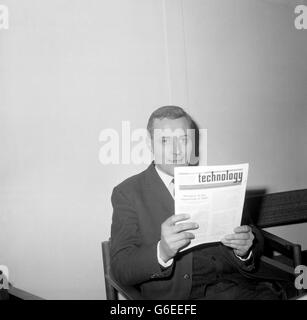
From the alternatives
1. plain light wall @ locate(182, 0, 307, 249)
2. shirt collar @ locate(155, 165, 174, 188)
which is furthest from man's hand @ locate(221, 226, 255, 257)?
plain light wall @ locate(182, 0, 307, 249)

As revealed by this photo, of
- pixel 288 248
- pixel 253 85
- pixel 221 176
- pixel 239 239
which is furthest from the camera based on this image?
pixel 253 85

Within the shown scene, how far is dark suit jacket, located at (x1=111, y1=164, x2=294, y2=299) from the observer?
1.54 metres

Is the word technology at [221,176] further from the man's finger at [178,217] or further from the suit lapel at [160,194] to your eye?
the suit lapel at [160,194]

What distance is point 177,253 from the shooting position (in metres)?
1.50

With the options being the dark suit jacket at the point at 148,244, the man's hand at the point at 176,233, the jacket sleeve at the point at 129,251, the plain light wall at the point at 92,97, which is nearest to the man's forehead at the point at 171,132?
the dark suit jacket at the point at 148,244

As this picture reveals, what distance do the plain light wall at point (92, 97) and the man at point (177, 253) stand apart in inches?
22.7

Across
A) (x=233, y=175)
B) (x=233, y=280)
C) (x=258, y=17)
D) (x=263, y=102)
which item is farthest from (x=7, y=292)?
(x=258, y=17)

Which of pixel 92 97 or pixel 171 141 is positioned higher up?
pixel 92 97

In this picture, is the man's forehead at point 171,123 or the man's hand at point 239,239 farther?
the man's forehead at point 171,123

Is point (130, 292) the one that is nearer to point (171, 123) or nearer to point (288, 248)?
point (171, 123)

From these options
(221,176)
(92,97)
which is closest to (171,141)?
(221,176)

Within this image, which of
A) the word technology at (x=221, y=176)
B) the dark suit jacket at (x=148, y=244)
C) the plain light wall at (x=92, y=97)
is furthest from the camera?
the plain light wall at (x=92, y=97)

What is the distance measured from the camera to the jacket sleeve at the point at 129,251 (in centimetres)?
143

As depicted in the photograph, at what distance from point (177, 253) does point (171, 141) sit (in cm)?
55
